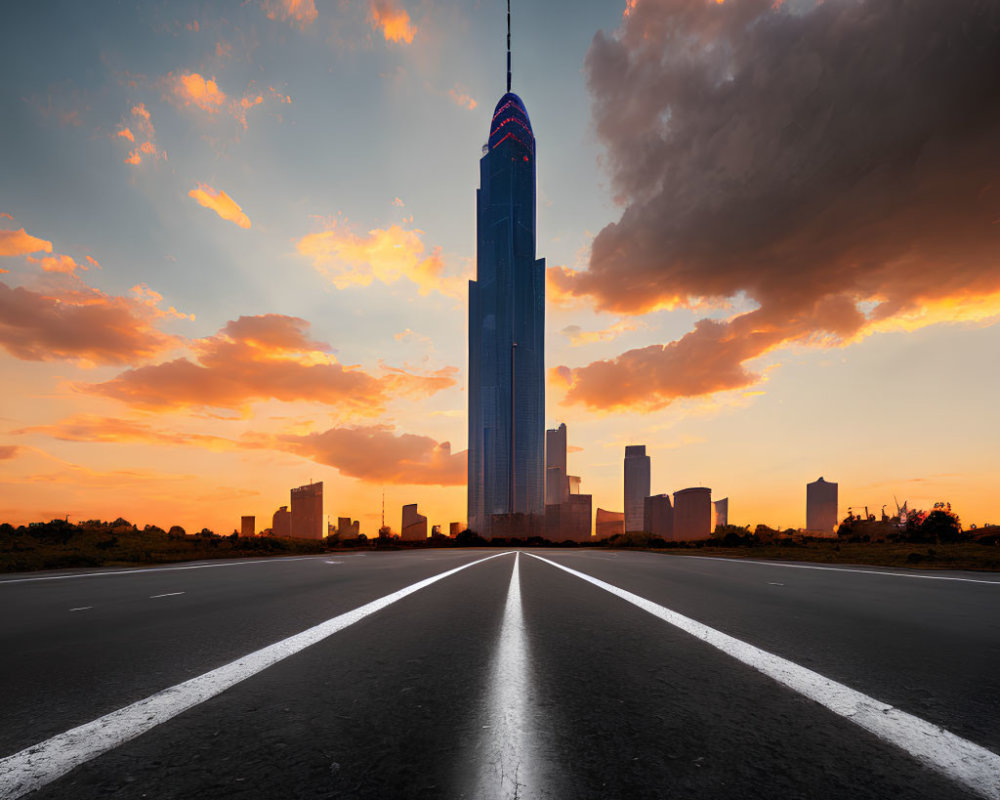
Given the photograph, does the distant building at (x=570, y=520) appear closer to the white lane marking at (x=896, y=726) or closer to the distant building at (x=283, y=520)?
the distant building at (x=283, y=520)

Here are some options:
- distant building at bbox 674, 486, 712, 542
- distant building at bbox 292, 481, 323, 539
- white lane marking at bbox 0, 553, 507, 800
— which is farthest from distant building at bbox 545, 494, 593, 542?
white lane marking at bbox 0, 553, 507, 800

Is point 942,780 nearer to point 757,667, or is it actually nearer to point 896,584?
point 757,667

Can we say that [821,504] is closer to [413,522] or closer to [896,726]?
[413,522]

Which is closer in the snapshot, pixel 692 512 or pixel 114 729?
pixel 114 729

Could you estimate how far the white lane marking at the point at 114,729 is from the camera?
166 cm

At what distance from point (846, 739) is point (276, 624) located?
4.16 m

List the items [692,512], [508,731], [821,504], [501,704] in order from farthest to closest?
[821,504], [692,512], [501,704], [508,731]

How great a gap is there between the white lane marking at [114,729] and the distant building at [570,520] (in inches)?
6540

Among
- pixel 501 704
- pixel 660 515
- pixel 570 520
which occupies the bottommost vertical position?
pixel 570 520

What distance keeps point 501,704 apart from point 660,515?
162250 mm

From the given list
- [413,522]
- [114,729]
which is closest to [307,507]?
[413,522]

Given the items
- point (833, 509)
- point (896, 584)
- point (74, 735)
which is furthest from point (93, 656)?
point (833, 509)

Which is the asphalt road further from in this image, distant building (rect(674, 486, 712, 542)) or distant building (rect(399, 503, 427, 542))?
distant building (rect(674, 486, 712, 542))

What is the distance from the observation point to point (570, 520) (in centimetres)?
18112
